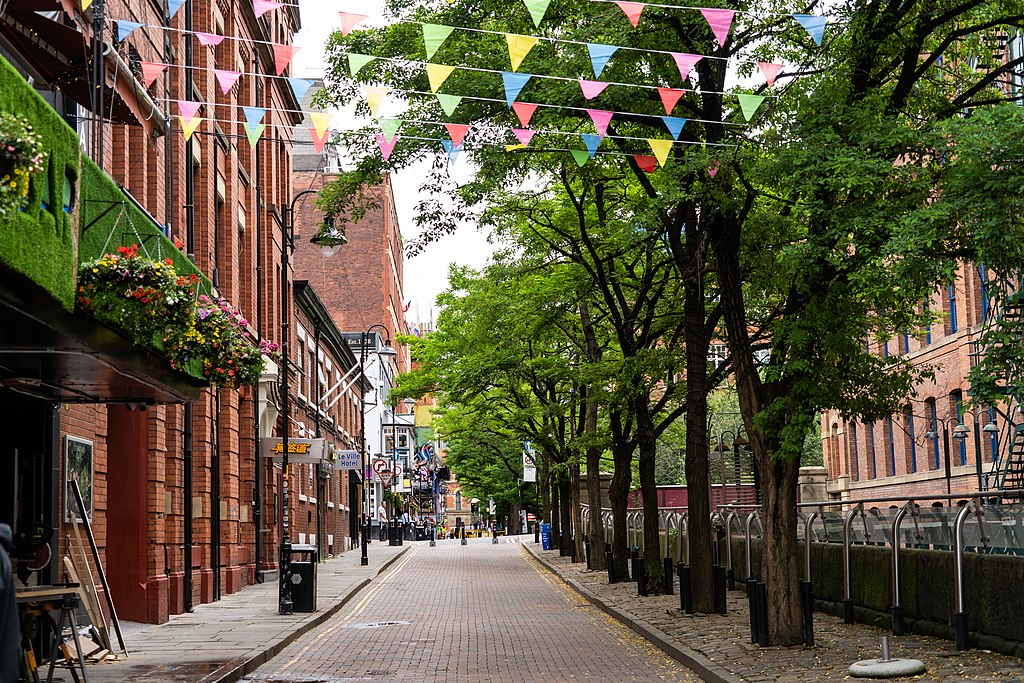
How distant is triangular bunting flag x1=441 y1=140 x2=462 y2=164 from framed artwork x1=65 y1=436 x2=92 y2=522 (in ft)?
20.5

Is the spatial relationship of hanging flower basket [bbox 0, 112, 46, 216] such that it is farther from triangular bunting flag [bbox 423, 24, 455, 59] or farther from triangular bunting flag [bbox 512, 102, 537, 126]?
triangular bunting flag [bbox 512, 102, 537, 126]

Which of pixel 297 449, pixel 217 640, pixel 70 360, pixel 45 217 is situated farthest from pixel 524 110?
pixel 297 449

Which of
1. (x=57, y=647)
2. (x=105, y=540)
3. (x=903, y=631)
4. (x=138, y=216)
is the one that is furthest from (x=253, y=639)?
(x=903, y=631)

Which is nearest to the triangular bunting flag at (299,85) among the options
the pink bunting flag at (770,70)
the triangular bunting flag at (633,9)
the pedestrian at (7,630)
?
the triangular bunting flag at (633,9)

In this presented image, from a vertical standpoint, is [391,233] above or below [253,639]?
above

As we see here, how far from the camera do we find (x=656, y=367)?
22.6m

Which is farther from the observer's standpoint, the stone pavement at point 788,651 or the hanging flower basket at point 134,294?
the stone pavement at point 788,651

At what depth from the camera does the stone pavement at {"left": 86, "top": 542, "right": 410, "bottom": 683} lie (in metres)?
13.7

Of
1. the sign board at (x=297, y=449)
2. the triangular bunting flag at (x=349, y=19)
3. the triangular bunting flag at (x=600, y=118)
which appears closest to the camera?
the triangular bunting flag at (x=349, y=19)

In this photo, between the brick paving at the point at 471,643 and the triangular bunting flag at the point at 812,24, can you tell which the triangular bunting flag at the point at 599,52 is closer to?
the triangular bunting flag at the point at 812,24

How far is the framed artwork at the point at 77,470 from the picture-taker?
1639 centimetres

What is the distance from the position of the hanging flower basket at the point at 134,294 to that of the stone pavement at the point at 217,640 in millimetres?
3729

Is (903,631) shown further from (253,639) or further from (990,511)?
(253,639)

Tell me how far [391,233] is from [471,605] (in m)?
75.1
